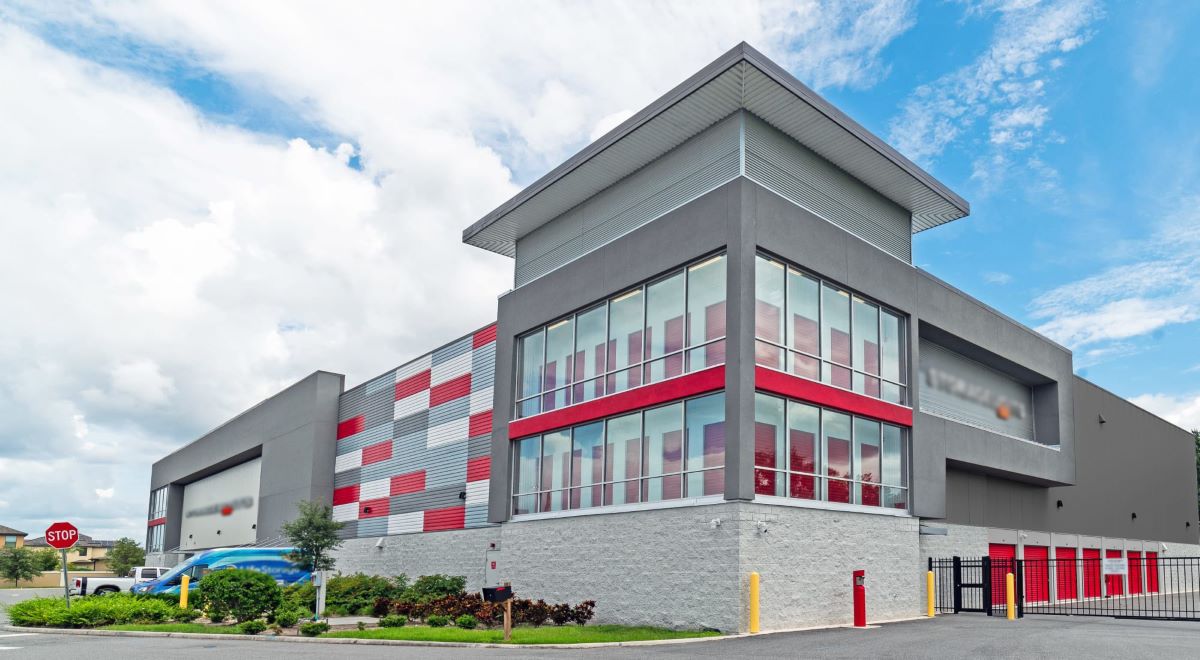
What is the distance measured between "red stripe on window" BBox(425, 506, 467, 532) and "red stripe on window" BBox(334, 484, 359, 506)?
747 cm

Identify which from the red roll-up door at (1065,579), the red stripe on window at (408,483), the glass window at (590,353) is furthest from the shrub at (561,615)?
the red roll-up door at (1065,579)

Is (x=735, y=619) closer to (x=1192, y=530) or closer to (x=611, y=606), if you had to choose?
(x=611, y=606)

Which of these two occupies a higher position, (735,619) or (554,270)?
(554,270)

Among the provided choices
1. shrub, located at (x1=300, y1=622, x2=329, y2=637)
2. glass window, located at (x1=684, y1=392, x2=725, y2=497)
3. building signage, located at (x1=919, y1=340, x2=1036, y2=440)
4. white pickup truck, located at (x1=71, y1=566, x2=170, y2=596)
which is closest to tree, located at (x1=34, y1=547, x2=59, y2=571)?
white pickup truck, located at (x1=71, y1=566, x2=170, y2=596)

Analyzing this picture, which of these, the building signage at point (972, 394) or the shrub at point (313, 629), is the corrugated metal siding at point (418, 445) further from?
the building signage at point (972, 394)

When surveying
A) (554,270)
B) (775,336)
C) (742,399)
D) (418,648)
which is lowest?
(418,648)

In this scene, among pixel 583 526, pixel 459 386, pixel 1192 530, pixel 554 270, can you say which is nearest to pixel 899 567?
pixel 583 526

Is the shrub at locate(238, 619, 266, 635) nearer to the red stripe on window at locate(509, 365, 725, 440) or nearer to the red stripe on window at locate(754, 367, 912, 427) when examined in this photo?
the red stripe on window at locate(509, 365, 725, 440)

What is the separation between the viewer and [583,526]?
85.3 ft

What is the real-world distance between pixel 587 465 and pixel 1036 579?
17.7 m

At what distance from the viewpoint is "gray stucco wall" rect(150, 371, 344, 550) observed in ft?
144

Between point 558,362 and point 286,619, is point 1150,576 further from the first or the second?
point 286,619

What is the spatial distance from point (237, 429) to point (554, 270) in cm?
3381

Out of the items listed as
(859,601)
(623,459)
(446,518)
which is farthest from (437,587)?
(859,601)
